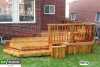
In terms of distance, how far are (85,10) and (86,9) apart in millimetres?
97

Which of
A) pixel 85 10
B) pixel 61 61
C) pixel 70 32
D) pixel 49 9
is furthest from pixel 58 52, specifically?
pixel 85 10

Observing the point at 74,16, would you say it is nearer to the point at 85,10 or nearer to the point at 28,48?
the point at 85,10

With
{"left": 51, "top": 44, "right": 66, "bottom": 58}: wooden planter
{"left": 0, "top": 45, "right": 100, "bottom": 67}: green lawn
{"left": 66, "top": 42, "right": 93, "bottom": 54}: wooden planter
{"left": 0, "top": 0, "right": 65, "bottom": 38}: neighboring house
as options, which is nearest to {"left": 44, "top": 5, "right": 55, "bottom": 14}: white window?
{"left": 0, "top": 0, "right": 65, "bottom": 38}: neighboring house

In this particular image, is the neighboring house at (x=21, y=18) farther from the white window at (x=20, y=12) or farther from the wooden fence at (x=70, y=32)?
the wooden fence at (x=70, y=32)

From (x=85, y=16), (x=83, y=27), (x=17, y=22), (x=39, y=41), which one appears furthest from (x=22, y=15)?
(x=85, y=16)

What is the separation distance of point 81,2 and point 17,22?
792cm

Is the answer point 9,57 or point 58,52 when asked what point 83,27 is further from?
point 9,57

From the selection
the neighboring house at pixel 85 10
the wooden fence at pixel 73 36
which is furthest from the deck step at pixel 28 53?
the neighboring house at pixel 85 10

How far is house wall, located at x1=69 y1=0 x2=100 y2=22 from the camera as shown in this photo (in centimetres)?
2408

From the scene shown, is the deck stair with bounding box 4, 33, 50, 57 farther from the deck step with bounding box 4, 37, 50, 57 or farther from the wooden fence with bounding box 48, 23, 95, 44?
the wooden fence with bounding box 48, 23, 95, 44

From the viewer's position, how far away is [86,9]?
24922 mm

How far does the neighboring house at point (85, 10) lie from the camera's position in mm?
23897

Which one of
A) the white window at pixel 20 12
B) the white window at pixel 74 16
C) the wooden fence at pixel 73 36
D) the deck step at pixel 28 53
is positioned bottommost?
the deck step at pixel 28 53

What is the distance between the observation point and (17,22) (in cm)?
1878
